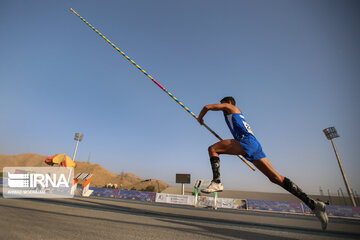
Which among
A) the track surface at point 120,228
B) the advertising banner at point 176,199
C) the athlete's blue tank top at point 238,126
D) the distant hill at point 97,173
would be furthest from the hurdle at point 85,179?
the distant hill at point 97,173

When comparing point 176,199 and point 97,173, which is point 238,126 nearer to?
point 176,199

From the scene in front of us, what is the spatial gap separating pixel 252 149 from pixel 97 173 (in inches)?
2803

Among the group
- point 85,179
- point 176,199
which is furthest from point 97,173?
point 85,179

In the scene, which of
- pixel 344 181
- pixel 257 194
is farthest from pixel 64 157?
pixel 257 194

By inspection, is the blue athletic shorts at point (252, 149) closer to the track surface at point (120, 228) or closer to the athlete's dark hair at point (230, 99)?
the athlete's dark hair at point (230, 99)

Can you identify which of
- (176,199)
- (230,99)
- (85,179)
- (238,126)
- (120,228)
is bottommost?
(176,199)

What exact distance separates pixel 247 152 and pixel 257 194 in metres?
55.7

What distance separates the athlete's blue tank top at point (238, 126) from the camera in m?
3.02

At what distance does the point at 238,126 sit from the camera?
10.0 ft

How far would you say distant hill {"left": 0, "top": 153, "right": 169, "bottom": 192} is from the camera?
53.7 metres

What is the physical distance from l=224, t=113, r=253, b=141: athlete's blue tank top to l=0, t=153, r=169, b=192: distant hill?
50351 mm

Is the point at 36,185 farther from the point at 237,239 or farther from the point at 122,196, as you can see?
the point at 237,239

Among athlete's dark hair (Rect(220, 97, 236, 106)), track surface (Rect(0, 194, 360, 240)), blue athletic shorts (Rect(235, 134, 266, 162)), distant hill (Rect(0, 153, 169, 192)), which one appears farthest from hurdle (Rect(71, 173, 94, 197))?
distant hill (Rect(0, 153, 169, 192))

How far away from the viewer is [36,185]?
13.6 metres
